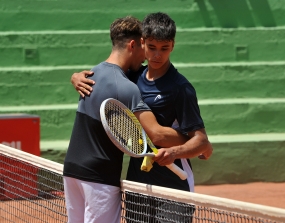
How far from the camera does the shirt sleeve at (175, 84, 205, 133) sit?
11.2ft

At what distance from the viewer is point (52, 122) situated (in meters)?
9.12

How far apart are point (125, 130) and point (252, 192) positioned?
535 cm

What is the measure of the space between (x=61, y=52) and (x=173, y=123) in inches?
266

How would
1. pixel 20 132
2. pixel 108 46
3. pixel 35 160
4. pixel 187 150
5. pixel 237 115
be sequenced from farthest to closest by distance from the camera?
pixel 108 46 → pixel 237 115 → pixel 20 132 → pixel 35 160 → pixel 187 150

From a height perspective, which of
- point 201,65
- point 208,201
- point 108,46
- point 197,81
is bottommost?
point 197,81

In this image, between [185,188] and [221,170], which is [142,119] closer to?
[185,188]

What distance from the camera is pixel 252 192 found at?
842 cm

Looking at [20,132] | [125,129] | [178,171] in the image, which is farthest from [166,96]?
[20,132]

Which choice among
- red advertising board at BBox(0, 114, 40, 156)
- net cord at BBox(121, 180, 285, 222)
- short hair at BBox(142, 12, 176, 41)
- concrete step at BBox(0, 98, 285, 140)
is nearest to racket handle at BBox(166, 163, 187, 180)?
net cord at BBox(121, 180, 285, 222)

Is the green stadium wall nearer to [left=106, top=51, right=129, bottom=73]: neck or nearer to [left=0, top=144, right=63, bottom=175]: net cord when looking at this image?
[left=0, top=144, right=63, bottom=175]: net cord

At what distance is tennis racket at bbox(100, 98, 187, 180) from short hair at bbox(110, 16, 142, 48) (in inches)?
17.7

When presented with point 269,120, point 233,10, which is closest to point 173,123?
point 269,120

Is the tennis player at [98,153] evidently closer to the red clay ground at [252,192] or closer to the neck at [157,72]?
the neck at [157,72]

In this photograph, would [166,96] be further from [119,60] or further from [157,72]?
[119,60]
